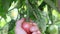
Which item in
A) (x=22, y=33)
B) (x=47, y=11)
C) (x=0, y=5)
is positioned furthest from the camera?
(x=47, y=11)

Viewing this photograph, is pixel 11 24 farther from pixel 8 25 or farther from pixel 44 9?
pixel 44 9

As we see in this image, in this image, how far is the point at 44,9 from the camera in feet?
2.24

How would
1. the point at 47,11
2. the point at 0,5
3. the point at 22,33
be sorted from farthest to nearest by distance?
the point at 47,11
the point at 0,5
the point at 22,33

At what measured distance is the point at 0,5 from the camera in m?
0.51

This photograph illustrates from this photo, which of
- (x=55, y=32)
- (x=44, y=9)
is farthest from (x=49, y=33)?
(x=44, y=9)

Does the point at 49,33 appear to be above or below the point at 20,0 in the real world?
below

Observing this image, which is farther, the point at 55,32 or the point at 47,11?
the point at 47,11

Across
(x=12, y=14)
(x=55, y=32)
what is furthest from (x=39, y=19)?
(x=12, y=14)

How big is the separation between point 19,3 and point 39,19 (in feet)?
0.34

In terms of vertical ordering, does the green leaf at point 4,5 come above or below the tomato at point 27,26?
above

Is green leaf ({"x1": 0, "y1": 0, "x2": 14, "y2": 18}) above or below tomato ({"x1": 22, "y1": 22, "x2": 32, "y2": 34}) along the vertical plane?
above

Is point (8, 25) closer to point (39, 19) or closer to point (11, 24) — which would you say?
point (11, 24)

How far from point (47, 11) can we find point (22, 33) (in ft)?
0.93

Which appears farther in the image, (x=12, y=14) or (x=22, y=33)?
(x=12, y=14)
